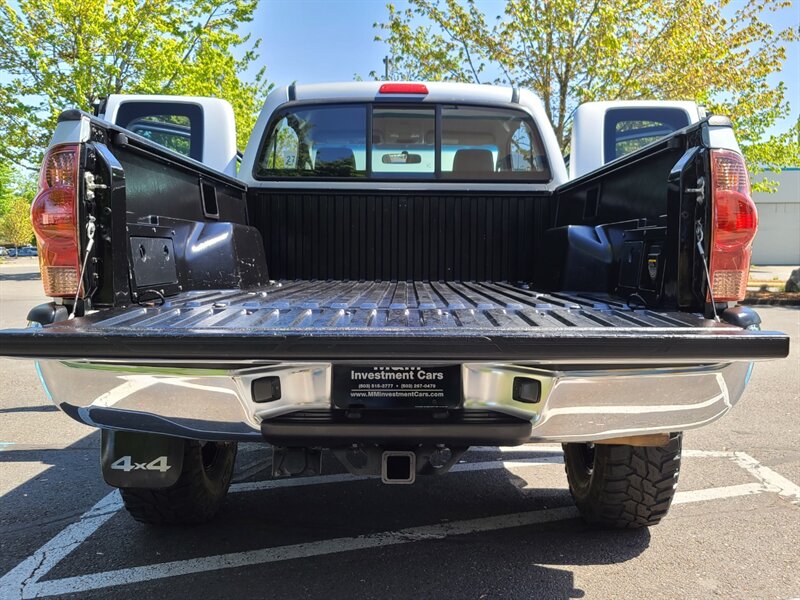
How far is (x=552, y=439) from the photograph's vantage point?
2102 mm

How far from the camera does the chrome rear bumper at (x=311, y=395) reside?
2010mm

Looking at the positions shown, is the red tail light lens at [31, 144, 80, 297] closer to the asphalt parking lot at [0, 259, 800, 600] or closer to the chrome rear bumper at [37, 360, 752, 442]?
the chrome rear bumper at [37, 360, 752, 442]

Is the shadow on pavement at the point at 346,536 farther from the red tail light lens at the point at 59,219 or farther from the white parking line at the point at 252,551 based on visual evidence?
the red tail light lens at the point at 59,219

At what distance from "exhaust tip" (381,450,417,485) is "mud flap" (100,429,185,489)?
80 centimetres

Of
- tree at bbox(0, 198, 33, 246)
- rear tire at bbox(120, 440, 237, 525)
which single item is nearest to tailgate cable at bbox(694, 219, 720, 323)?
rear tire at bbox(120, 440, 237, 525)

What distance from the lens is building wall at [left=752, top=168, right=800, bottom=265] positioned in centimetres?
3878

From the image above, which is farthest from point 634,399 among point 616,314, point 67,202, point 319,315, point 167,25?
point 167,25

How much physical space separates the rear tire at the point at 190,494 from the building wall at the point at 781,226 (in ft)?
138

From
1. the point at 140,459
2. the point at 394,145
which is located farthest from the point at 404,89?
the point at 140,459

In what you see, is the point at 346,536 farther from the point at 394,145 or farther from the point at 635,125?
the point at 635,125

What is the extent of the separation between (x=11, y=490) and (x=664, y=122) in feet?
18.0

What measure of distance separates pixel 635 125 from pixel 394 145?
2254 millimetres

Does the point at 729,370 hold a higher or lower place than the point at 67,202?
lower

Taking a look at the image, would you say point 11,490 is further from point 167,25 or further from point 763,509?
point 167,25
